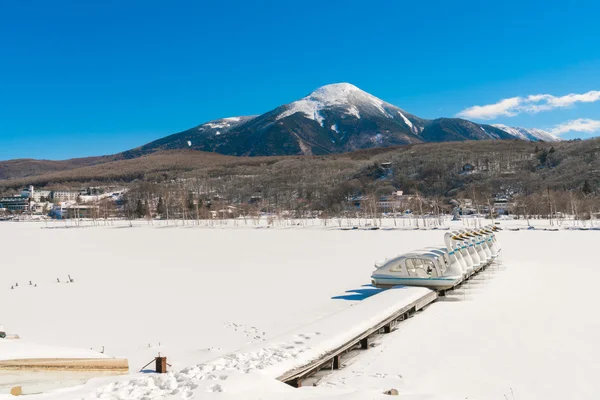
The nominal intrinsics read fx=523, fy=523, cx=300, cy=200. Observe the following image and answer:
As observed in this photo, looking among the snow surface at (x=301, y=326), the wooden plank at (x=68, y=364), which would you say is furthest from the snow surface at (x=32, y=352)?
the snow surface at (x=301, y=326)

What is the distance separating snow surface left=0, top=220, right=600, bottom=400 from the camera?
6754 mm

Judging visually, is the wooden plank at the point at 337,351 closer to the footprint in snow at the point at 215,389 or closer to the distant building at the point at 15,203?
the footprint in snow at the point at 215,389

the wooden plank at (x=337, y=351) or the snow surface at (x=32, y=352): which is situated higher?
the snow surface at (x=32, y=352)

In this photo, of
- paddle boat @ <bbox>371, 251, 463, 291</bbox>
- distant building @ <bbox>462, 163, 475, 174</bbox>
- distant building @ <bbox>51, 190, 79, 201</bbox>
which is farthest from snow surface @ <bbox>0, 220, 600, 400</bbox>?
distant building @ <bbox>51, 190, 79, 201</bbox>

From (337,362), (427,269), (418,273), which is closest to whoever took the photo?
(337,362)

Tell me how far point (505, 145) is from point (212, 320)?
191 metres

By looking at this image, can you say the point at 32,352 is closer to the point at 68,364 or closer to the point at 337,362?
the point at 68,364

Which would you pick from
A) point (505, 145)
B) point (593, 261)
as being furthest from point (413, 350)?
point (505, 145)

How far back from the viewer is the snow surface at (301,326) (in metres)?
6.75

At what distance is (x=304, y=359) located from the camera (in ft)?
24.0

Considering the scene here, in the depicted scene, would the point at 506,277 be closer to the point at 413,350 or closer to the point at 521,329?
the point at 521,329

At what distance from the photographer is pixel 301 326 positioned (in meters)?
9.55

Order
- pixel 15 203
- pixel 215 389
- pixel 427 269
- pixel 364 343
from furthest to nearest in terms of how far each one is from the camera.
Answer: pixel 15 203 → pixel 427 269 → pixel 364 343 → pixel 215 389

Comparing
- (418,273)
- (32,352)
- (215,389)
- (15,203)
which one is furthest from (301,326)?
(15,203)
